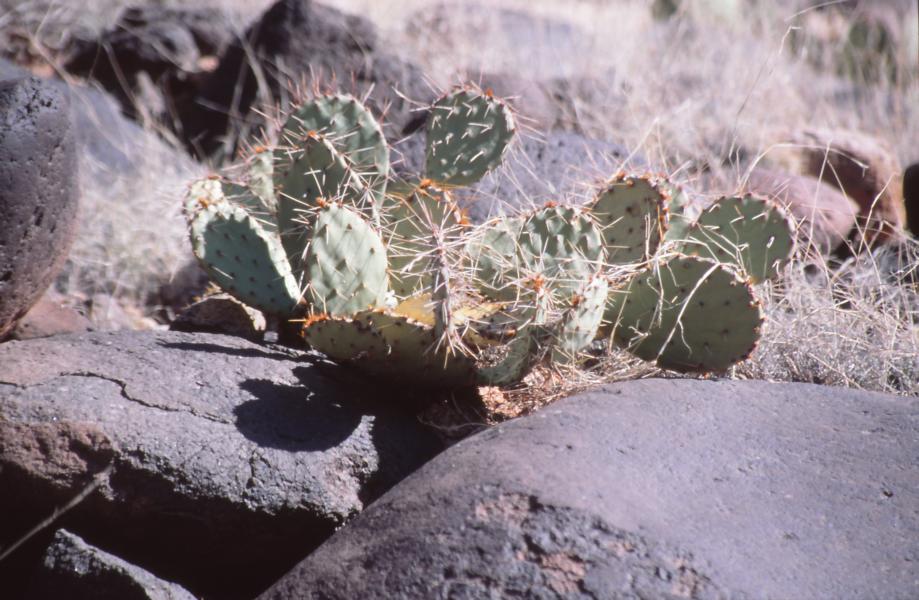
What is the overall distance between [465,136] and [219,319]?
1205 mm

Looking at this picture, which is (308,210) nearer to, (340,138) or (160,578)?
(340,138)

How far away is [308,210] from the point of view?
3350mm

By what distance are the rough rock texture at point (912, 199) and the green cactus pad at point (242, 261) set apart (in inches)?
119

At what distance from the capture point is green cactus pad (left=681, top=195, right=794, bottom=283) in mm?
3238

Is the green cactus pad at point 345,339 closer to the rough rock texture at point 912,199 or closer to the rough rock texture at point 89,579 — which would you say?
the rough rock texture at point 89,579

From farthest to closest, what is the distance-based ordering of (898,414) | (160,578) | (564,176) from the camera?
(564,176), (898,414), (160,578)

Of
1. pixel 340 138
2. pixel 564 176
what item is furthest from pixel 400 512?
pixel 564 176

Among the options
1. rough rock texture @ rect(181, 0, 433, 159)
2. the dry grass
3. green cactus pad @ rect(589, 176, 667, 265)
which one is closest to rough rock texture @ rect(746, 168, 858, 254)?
the dry grass

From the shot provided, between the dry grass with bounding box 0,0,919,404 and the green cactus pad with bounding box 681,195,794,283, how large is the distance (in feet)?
0.69

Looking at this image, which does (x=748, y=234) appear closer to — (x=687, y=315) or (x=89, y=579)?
(x=687, y=315)

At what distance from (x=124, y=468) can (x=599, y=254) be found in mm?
1493

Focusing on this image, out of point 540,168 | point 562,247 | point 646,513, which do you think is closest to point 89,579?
point 646,513

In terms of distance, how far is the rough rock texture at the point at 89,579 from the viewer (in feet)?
8.15

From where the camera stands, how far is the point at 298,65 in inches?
247
